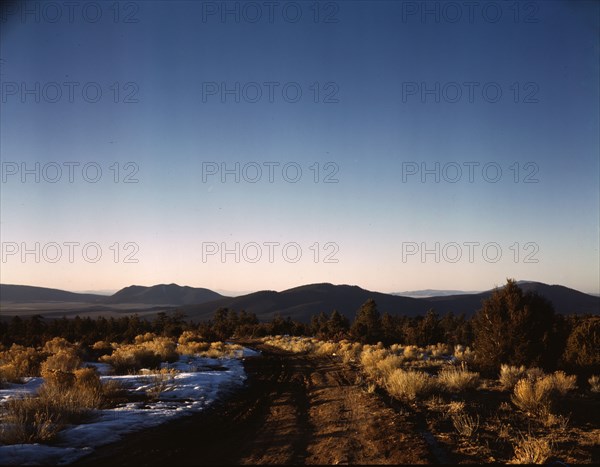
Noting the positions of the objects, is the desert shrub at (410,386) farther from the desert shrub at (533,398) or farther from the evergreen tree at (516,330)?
the evergreen tree at (516,330)

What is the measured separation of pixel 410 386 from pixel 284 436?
5.48 meters

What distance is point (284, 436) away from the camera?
7.80 m

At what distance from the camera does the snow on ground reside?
6184 millimetres

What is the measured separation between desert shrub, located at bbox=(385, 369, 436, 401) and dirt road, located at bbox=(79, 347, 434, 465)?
2.92 feet

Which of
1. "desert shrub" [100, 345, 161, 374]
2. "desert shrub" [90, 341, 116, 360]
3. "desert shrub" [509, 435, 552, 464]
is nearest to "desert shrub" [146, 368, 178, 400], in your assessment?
"desert shrub" [100, 345, 161, 374]

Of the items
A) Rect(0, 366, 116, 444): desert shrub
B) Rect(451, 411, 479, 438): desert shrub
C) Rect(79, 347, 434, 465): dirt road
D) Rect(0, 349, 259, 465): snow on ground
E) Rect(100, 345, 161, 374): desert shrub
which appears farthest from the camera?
Rect(100, 345, 161, 374): desert shrub

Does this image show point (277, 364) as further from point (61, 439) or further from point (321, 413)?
point (61, 439)

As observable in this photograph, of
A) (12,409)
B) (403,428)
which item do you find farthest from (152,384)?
(403,428)

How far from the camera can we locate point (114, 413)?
9.02 metres

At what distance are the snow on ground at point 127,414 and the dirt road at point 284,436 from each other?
34cm

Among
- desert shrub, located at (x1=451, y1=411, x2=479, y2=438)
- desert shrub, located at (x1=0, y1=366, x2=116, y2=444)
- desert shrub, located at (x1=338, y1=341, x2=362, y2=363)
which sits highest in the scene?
desert shrub, located at (x1=0, y1=366, x2=116, y2=444)

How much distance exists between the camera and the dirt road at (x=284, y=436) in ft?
21.1

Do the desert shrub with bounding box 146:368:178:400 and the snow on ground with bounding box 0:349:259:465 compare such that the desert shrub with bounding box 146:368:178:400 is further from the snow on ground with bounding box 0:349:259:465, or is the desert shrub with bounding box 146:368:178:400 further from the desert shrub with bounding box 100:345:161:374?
the desert shrub with bounding box 100:345:161:374

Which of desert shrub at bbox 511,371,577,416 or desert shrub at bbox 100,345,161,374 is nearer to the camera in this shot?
desert shrub at bbox 511,371,577,416
